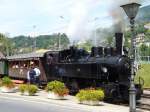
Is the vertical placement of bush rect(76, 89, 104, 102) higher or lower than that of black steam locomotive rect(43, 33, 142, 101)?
lower

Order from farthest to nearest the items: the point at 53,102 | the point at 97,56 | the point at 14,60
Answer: the point at 14,60, the point at 97,56, the point at 53,102

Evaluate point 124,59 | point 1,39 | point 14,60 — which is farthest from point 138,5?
point 1,39

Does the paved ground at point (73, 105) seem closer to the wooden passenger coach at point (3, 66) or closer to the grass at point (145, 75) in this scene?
the wooden passenger coach at point (3, 66)

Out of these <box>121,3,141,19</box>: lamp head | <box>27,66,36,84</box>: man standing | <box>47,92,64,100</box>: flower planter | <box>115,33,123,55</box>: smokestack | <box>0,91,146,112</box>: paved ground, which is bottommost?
<box>0,91,146,112</box>: paved ground

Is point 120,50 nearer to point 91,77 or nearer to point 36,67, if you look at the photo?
point 91,77

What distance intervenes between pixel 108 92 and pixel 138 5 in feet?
23.6

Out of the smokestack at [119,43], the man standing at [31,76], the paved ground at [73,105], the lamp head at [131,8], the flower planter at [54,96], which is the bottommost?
the paved ground at [73,105]

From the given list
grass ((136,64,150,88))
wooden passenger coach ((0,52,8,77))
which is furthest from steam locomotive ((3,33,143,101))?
grass ((136,64,150,88))

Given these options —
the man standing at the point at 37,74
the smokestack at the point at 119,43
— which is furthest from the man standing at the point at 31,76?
the smokestack at the point at 119,43

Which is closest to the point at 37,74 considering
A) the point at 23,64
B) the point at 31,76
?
the point at 31,76

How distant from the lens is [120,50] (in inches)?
881

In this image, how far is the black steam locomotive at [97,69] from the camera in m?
21.8

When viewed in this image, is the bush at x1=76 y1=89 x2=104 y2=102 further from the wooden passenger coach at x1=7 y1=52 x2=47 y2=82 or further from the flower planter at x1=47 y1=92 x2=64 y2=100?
the wooden passenger coach at x1=7 y1=52 x2=47 y2=82

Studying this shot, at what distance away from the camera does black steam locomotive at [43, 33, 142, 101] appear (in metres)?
21.8
